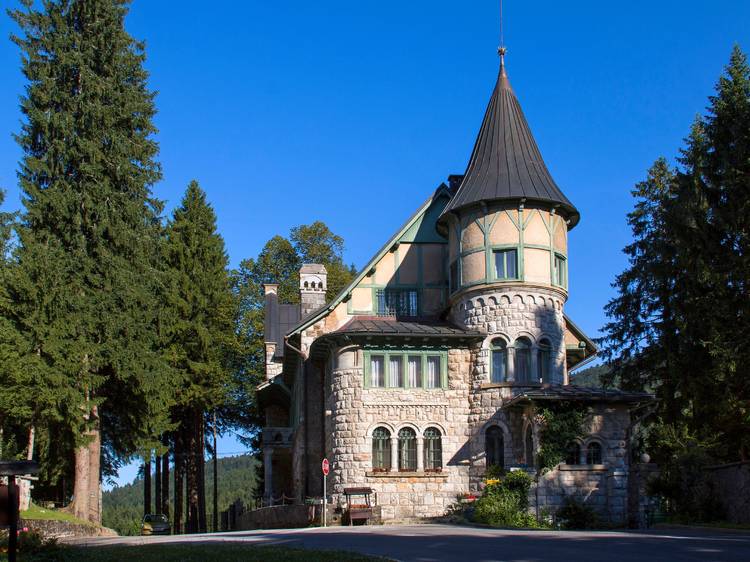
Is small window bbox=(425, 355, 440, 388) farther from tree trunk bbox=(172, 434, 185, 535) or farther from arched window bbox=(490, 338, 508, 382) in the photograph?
tree trunk bbox=(172, 434, 185, 535)

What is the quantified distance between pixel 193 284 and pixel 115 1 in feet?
47.7

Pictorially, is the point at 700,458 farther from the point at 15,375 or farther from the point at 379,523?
the point at 15,375

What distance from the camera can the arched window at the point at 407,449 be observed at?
106ft

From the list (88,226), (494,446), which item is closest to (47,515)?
(88,226)

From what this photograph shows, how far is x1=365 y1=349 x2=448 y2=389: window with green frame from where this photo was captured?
108 feet

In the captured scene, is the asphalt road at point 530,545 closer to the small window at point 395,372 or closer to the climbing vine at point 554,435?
the climbing vine at point 554,435

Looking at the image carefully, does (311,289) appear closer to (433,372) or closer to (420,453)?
(433,372)

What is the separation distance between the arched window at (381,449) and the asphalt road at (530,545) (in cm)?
954

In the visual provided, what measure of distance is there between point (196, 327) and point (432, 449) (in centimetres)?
1605

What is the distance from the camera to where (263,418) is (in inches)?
2172

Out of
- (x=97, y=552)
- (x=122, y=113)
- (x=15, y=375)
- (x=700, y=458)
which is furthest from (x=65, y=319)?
(x=700, y=458)

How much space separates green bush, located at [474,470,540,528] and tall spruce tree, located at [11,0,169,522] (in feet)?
41.1

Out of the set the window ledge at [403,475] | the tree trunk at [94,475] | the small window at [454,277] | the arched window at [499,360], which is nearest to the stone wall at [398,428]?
the window ledge at [403,475]

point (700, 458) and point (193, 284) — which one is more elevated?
point (193, 284)
